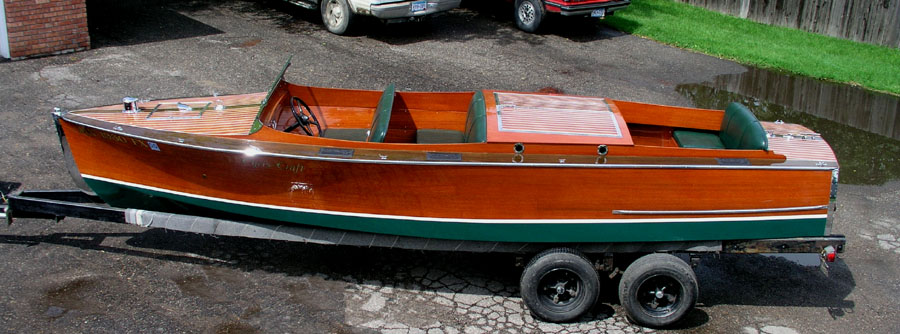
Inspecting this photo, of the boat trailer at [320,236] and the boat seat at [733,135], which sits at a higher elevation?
the boat seat at [733,135]

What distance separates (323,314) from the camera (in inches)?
240

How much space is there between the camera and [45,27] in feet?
36.6

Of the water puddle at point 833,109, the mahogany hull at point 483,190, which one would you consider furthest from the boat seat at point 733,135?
the water puddle at point 833,109

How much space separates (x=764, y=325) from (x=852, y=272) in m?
1.51

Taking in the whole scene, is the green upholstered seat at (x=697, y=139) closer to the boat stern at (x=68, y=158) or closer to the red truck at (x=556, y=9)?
the boat stern at (x=68, y=158)

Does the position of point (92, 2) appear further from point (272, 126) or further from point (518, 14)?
point (272, 126)

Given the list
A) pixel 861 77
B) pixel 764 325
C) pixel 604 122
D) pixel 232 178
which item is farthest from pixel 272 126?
pixel 861 77

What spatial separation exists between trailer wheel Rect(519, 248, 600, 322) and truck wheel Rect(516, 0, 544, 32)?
8.86 metres

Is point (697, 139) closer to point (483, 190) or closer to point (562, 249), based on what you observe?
point (562, 249)

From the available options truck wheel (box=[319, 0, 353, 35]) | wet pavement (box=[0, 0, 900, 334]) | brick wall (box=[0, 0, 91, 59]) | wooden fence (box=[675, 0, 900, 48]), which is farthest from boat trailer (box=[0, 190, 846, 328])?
wooden fence (box=[675, 0, 900, 48])

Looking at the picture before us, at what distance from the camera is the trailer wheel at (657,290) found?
5969 mm

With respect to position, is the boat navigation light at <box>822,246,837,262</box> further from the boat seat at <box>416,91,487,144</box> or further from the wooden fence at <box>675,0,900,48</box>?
the wooden fence at <box>675,0,900,48</box>

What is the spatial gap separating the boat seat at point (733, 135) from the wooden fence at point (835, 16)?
10028 mm

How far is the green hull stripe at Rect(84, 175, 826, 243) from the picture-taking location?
19.6 feet
